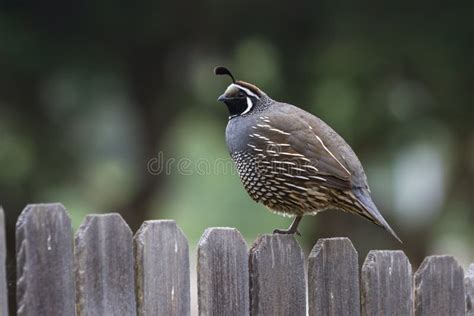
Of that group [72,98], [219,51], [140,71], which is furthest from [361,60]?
[72,98]

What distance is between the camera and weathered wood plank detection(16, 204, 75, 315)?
241cm

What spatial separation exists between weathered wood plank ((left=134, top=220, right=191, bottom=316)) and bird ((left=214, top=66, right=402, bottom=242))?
1637mm

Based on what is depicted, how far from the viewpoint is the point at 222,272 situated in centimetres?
285

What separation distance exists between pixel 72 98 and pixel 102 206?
1.38m

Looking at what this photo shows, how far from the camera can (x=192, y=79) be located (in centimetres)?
877

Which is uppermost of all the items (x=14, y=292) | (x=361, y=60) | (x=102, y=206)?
(x=361, y=60)

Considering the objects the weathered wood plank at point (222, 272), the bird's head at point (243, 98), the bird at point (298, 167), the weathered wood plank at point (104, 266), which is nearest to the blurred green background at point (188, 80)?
the bird's head at point (243, 98)

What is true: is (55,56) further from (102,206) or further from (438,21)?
(438,21)

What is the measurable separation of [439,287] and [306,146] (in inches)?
50.9

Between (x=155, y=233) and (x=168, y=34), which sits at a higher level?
(x=168, y=34)

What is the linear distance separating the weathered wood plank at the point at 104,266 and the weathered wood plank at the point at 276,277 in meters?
0.52

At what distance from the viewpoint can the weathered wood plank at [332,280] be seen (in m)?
3.15

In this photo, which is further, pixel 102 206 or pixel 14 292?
pixel 102 206

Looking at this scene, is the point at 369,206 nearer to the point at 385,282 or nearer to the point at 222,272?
the point at 385,282
